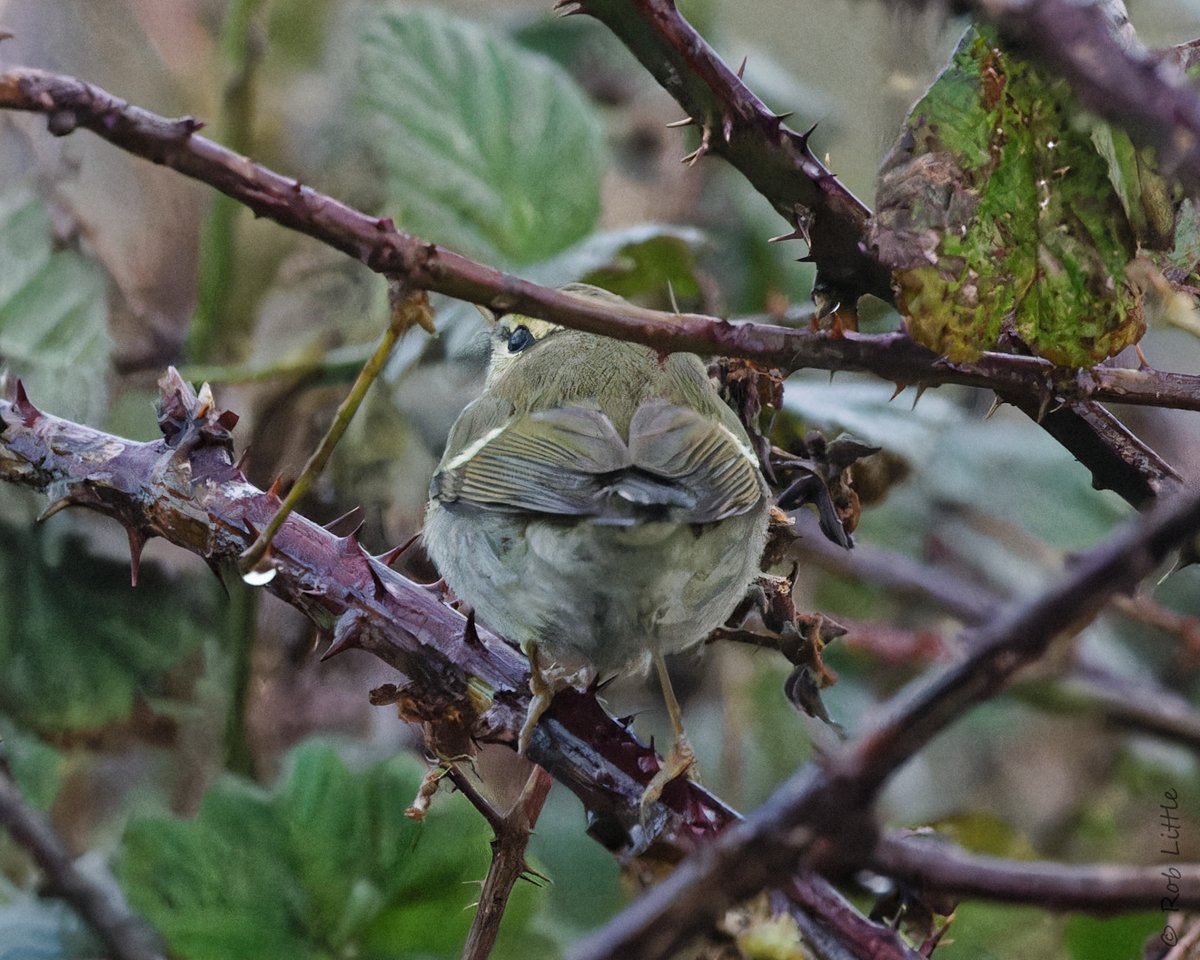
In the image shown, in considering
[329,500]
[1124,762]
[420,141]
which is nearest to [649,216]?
[420,141]

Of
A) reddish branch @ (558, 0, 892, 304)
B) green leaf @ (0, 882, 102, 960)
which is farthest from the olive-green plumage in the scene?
green leaf @ (0, 882, 102, 960)

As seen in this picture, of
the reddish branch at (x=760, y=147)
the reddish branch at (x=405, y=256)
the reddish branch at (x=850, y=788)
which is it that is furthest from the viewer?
the reddish branch at (x=760, y=147)

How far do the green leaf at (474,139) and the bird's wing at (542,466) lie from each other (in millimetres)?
725

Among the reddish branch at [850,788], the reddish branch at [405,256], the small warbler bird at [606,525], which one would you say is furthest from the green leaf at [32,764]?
the reddish branch at [850,788]

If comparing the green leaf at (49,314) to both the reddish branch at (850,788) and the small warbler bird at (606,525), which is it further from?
the reddish branch at (850,788)

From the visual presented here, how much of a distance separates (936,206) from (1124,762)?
2133 millimetres

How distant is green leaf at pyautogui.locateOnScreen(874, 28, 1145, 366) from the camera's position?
42.4 inches

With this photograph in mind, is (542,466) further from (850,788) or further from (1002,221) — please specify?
(850,788)

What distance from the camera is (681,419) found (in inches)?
77.2

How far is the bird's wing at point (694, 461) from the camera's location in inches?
67.9

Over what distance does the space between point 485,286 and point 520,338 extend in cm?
169

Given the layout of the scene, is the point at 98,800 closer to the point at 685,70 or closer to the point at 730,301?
the point at 730,301

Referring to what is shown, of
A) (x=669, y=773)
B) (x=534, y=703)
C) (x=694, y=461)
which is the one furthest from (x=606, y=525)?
(x=669, y=773)

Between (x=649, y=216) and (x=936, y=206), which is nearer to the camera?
(x=936, y=206)
